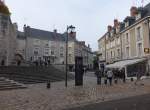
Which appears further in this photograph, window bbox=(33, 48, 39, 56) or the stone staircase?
window bbox=(33, 48, 39, 56)

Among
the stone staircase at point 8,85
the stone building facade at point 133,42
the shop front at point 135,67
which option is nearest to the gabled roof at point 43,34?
the stone building facade at point 133,42

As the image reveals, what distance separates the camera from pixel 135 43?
39.2 meters

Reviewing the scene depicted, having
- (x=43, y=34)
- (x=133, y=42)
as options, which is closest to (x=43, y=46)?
(x=43, y=34)

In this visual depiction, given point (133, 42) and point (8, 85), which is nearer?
point (8, 85)

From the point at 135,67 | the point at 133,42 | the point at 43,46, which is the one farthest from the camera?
the point at 43,46

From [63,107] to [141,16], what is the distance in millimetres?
30405

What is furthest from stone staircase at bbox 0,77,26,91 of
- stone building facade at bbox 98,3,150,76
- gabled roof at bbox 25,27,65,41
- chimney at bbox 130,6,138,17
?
gabled roof at bbox 25,27,65,41

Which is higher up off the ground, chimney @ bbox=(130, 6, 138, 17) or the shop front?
chimney @ bbox=(130, 6, 138, 17)

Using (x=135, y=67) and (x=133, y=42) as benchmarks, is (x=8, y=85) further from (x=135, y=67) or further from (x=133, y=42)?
(x=133, y=42)

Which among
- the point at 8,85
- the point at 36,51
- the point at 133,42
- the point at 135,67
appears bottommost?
the point at 8,85

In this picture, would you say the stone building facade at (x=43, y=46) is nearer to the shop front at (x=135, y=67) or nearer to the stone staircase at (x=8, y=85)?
the shop front at (x=135, y=67)

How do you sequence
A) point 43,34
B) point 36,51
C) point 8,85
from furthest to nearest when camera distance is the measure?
point 43,34
point 36,51
point 8,85

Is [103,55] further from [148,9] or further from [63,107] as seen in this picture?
[63,107]

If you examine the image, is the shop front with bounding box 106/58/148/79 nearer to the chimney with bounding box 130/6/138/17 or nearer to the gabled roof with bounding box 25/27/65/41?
the chimney with bounding box 130/6/138/17
